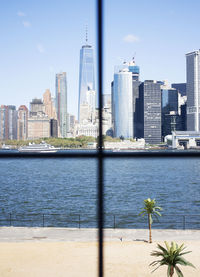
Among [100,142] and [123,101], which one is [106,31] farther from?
[123,101]

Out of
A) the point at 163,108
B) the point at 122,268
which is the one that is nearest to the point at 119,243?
the point at 122,268

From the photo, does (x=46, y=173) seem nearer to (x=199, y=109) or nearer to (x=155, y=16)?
(x=199, y=109)

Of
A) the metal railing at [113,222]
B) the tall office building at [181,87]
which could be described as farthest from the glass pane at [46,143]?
→ the tall office building at [181,87]

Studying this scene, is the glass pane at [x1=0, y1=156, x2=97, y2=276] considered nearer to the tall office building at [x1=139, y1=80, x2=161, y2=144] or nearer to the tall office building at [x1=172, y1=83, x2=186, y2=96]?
the tall office building at [x1=139, y1=80, x2=161, y2=144]

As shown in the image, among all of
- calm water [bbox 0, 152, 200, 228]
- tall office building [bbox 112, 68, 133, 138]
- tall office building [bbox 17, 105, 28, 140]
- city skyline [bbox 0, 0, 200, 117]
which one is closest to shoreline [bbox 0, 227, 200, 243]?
calm water [bbox 0, 152, 200, 228]

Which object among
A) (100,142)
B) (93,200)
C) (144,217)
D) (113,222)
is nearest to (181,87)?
(93,200)
